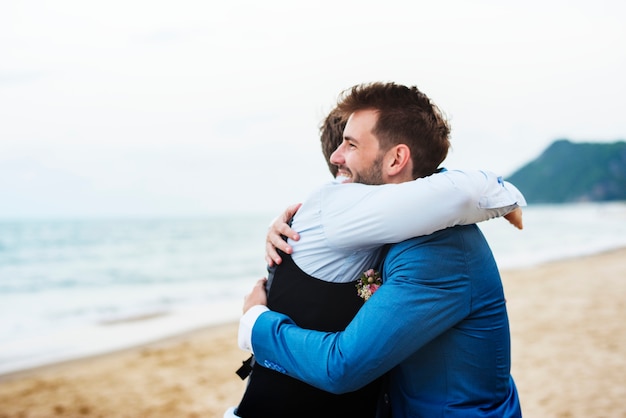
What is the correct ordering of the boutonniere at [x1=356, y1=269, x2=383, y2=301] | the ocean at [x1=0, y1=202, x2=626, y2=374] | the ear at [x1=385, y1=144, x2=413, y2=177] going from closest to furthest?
the boutonniere at [x1=356, y1=269, x2=383, y2=301] → the ear at [x1=385, y1=144, x2=413, y2=177] → the ocean at [x1=0, y1=202, x2=626, y2=374]

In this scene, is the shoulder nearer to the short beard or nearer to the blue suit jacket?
the blue suit jacket

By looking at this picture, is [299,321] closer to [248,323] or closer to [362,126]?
[248,323]

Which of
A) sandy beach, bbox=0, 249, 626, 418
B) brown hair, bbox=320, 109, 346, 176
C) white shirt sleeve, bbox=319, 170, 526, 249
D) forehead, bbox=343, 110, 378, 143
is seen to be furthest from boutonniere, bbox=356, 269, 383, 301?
sandy beach, bbox=0, 249, 626, 418

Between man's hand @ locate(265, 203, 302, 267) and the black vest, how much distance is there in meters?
0.03

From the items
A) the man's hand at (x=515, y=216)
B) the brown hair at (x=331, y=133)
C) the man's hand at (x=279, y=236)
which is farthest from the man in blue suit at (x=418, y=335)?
the man's hand at (x=515, y=216)

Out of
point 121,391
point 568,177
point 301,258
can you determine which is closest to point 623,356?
point 121,391

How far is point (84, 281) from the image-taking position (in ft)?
62.6

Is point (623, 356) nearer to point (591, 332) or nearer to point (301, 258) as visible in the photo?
point (591, 332)

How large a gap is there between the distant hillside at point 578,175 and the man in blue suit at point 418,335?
314ft

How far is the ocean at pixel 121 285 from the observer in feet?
29.9

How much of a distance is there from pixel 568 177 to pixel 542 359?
99.7 m

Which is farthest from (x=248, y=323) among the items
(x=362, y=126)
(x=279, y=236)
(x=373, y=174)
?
(x=362, y=126)

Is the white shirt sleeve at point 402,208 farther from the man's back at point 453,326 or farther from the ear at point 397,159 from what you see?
the ear at point 397,159

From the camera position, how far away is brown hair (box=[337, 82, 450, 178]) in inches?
70.9
